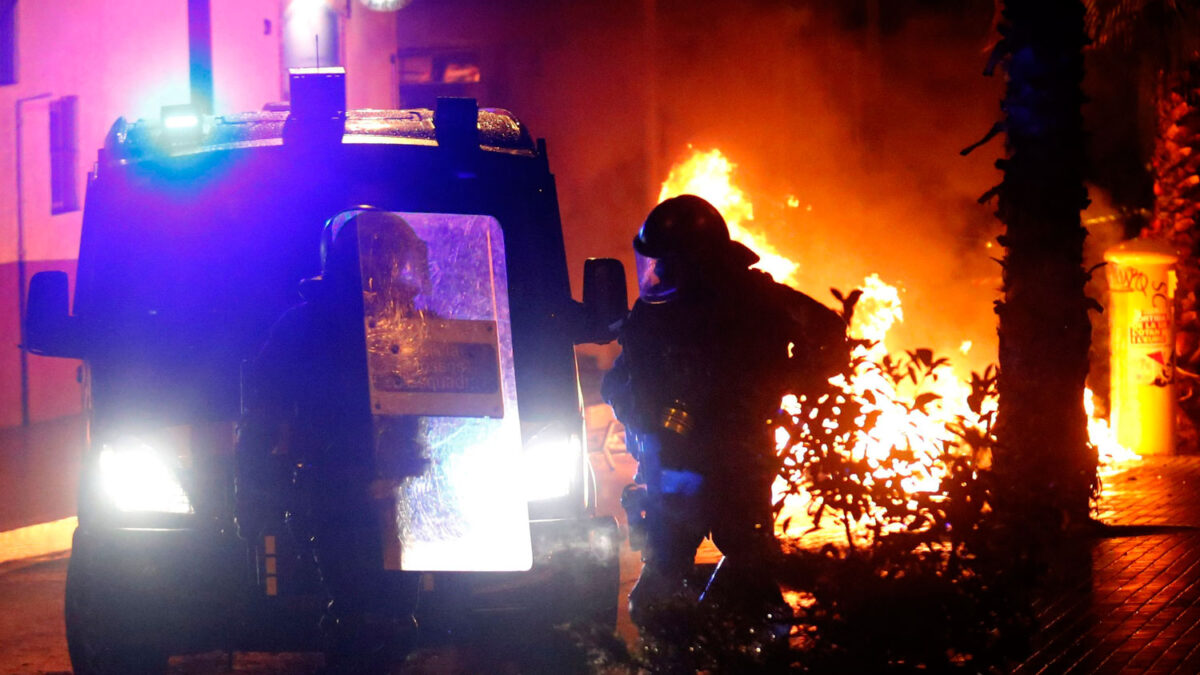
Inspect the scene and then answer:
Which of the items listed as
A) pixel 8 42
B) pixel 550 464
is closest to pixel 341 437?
pixel 550 464

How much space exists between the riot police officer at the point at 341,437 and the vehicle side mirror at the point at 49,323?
1.34m

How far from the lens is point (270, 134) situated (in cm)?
588

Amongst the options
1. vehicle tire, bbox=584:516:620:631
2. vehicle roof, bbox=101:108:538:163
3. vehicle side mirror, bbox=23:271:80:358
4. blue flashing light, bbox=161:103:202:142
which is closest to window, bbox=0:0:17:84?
vehicle roof, bbox=101:108:538:163

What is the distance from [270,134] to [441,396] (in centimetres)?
210

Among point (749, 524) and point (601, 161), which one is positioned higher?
point (601, 161)

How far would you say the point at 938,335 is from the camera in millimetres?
22547

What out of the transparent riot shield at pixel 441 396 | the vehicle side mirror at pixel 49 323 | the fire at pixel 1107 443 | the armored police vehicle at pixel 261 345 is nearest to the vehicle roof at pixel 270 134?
the armored police vehicle at pixel 261 345

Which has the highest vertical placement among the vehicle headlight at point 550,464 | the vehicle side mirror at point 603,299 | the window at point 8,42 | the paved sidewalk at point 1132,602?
the window at point 8,42

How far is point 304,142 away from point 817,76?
20541 mm

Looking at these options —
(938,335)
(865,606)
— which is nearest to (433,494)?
(865,606)

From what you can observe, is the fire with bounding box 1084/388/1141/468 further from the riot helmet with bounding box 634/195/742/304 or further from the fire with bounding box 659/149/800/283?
the fire with bounding box 659/149/800/283

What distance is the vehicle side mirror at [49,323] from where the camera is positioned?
17.7 feet

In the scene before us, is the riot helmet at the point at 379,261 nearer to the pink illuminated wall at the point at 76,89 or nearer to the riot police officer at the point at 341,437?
the riot police officer at the point at 341,437

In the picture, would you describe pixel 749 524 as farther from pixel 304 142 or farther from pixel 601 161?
pixel 601 161
